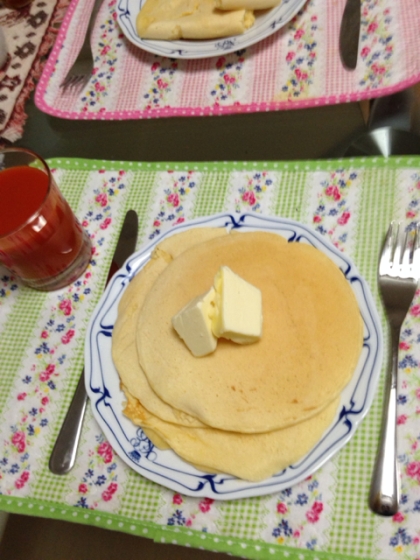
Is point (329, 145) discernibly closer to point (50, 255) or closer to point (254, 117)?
point (254, 117)

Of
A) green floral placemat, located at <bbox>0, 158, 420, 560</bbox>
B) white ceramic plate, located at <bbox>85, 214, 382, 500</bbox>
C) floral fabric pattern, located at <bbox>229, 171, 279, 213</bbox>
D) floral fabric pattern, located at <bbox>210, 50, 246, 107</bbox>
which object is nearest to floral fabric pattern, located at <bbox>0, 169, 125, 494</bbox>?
green floral placemat, located at <bbox>0, 158, 420, 560</bbox>

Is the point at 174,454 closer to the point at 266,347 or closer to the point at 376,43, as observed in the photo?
the point at 266,347

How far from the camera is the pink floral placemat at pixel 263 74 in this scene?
47.4 inches

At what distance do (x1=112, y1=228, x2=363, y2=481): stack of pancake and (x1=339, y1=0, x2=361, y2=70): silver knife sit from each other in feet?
2.07

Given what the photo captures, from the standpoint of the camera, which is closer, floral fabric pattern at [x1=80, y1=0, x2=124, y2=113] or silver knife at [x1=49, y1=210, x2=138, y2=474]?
silver knife at [x1=49, y1=210, x2=138, y2=474]

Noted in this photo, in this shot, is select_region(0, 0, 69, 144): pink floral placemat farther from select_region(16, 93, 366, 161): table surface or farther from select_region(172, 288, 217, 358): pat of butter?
select_region(172, 288, 217, 358): pat of butter

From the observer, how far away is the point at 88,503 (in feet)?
2.82

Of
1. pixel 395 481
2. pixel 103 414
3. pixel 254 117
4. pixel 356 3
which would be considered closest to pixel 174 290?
pixel 103 414

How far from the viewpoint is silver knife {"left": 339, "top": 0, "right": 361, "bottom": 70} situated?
4.03ft

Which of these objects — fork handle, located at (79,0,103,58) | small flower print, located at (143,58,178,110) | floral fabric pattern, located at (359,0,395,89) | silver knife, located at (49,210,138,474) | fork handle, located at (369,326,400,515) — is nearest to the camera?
fork handle, located at (369,326,400,515)

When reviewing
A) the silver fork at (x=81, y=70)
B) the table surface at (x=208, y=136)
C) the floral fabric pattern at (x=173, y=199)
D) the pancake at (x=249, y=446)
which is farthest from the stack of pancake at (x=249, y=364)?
the silver fork at (x=81, y=70)

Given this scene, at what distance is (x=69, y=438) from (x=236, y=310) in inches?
17.6

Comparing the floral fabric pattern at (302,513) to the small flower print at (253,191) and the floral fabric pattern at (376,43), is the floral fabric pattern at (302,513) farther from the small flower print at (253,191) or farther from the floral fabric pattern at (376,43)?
the floral fabric pattern at (376,43)

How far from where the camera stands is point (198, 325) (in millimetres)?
771
